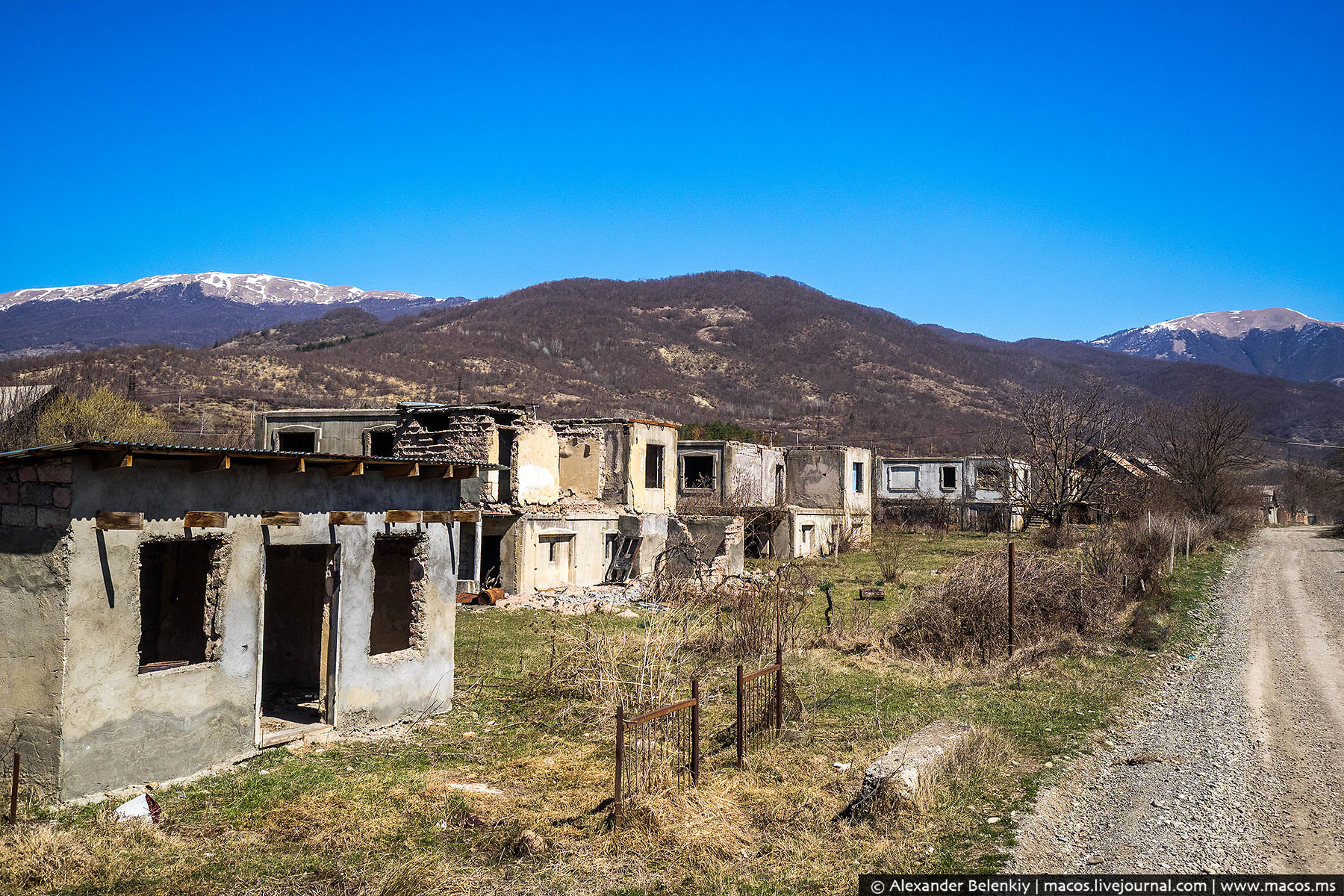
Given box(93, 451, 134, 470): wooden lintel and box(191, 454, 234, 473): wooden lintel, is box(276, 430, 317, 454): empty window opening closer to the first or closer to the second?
box(191, 454, 234, 473): wooden lintel

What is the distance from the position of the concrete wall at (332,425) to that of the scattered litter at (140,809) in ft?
71.3

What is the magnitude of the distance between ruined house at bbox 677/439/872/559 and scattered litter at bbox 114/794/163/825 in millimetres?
26544

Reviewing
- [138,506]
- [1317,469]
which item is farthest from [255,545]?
[1317,469]

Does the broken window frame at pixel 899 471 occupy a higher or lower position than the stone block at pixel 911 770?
higher

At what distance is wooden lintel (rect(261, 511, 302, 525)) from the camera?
9148 millimetres

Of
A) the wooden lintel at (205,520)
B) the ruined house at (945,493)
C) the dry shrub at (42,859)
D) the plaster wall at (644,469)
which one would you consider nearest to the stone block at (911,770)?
the dry shrub at (42,859)

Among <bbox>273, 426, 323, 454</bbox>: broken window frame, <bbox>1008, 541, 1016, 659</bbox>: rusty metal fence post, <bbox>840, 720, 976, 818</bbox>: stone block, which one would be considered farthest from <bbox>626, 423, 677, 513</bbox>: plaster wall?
<bbox>840, 720, 976, 818</bbox>: stone block

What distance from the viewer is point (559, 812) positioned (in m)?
7.79

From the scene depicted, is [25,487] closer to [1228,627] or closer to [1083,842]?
[1083,842]

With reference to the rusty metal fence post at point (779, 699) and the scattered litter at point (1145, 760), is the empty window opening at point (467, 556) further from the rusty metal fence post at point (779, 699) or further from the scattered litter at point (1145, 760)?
the scattered litter at point (1145, 760)

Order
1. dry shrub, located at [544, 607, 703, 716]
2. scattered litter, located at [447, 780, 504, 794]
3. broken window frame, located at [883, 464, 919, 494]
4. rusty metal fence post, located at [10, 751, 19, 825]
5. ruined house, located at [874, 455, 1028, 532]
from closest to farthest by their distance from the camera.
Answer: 1. rusty metal fence post, located at [10, 751, 19, 825]
2. scattered litter, located at [447, 780, 504, 794]
3. dry shrub, located at [544, 607, 703, 716]
4. ruined house, located at [874, 455, 1028, 532]
5. broken window frame, located at [883, 464, 919, 494]

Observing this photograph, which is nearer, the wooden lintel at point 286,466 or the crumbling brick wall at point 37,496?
the crumbling brick wall at point 37,496

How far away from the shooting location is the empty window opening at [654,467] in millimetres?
28594

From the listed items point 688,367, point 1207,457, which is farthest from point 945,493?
point 688,367
